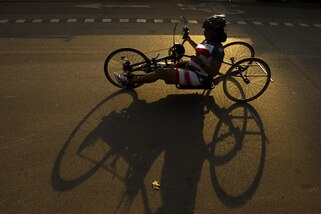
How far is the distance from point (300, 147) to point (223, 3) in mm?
9833

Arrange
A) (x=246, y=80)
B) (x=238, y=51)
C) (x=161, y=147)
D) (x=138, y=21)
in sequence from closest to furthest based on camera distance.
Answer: (x=161, y=147) < (x=246, y=80) < (x=238, y=51) < (x=138, y=21)

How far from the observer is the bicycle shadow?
417 cm

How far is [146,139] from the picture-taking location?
5039 mm

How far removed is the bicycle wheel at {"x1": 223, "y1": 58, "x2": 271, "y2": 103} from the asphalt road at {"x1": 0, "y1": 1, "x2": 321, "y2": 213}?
0.54 ft

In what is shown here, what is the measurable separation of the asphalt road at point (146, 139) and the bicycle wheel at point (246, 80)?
0.54 feet

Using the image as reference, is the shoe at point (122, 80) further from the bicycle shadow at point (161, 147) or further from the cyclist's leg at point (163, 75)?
the cyclist's leg at point (163, 75)

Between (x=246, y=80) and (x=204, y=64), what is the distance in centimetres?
78

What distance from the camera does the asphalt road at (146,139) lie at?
13.3 feet

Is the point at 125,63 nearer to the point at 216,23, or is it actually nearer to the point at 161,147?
the point at 216,23

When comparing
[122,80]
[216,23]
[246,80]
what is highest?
[216,23]

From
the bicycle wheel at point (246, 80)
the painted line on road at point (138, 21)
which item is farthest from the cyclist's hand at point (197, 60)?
the painted line on road at point (138, 21)

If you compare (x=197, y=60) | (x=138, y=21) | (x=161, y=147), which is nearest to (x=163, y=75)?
(x=197, y=60)

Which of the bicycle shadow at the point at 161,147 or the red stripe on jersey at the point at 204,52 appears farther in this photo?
the red stripe on jersey at the point at 204,52

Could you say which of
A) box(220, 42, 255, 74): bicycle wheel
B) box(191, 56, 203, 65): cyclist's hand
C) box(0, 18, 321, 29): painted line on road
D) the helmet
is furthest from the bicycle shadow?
box(0, 18, 321, 29): painted line on road
